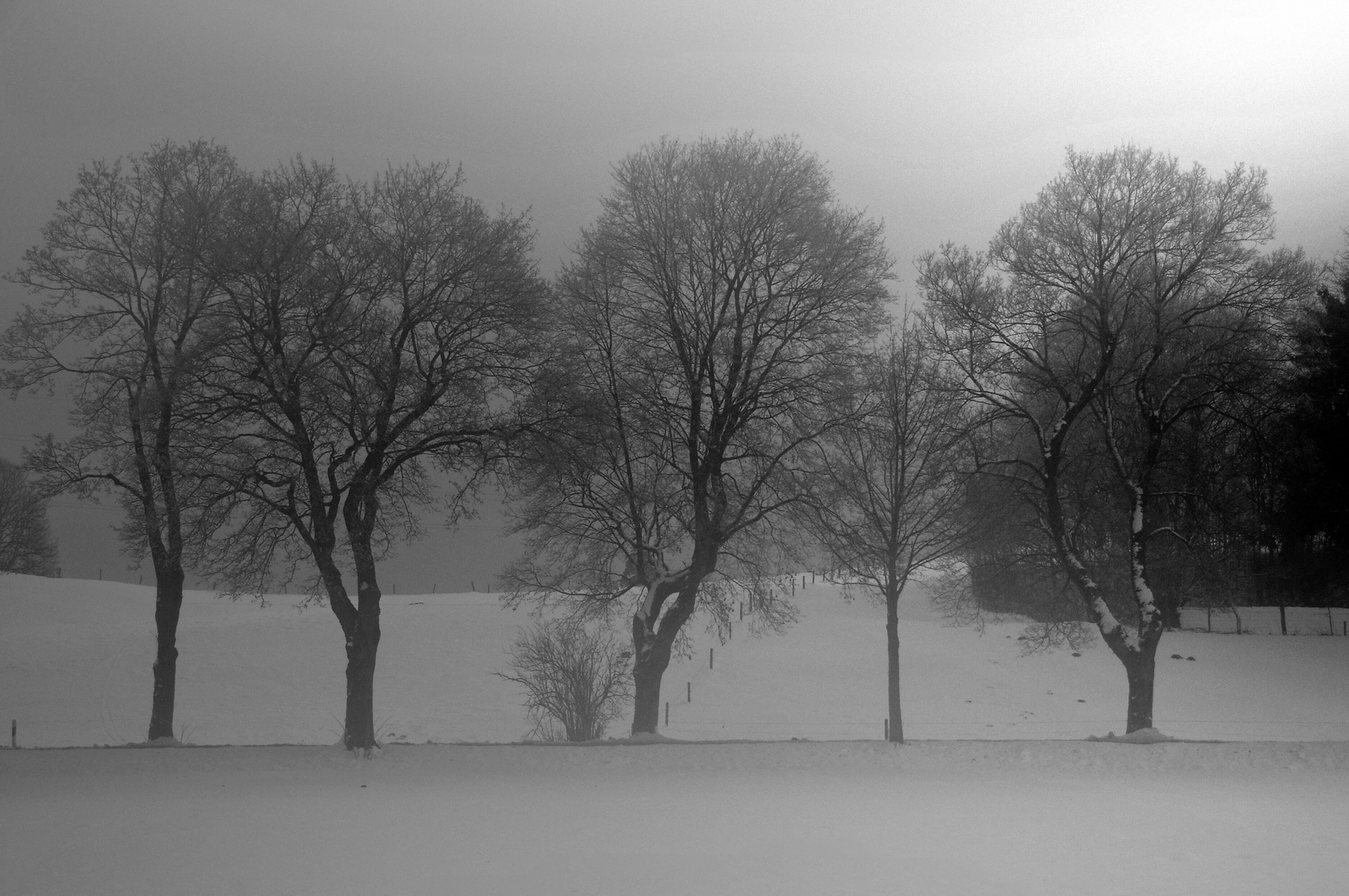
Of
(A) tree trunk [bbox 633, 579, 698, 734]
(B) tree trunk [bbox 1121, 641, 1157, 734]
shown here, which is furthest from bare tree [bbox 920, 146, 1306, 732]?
(A) tree trunk [bbox 633, 579, 698, 734]

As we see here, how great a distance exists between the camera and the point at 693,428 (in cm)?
1861

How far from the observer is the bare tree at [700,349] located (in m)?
18.6

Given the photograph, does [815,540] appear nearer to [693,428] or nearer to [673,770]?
[693,428]

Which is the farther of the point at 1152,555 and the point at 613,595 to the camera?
the point at 1152,555

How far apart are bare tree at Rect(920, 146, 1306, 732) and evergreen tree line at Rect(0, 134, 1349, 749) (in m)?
0.08

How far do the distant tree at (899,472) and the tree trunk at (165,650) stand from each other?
39.6 feet

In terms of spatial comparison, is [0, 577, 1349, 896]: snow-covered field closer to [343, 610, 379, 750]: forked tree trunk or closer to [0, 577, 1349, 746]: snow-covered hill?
[343, 610, 379, 750]: forked tree trunk

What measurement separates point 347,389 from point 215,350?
2.30m

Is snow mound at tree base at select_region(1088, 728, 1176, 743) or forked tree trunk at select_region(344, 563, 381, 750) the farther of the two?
snow mound at tree base at select_region(1088, 728, 1176, 743)

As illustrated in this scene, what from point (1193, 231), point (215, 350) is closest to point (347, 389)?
point (215, 350)

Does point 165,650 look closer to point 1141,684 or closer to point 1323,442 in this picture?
point 1141,684

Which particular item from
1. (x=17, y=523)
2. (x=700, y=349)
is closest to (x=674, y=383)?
(x=700, y=349)

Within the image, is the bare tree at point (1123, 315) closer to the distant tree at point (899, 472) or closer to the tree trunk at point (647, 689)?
the distant tree at point (899, 472)

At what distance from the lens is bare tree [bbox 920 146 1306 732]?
19.2m
